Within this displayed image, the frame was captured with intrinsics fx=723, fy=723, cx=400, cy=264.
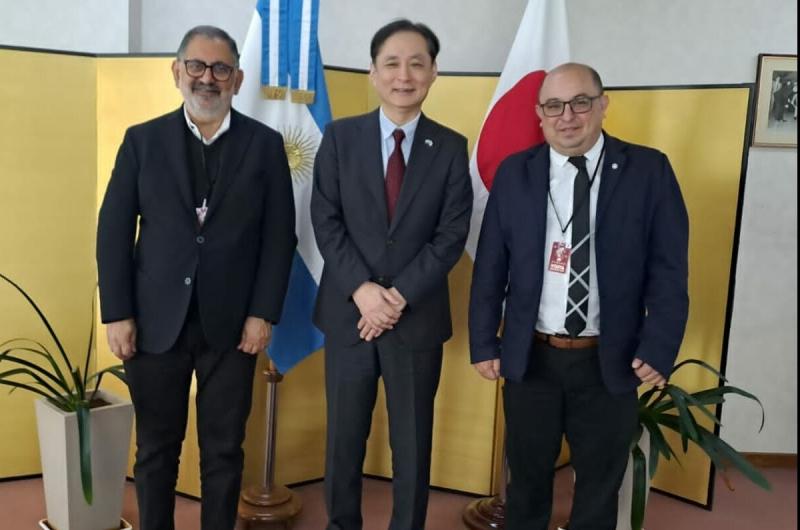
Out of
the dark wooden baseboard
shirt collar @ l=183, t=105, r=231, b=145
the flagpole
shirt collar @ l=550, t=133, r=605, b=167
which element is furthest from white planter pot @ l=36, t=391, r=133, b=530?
the dark wooden baseboard

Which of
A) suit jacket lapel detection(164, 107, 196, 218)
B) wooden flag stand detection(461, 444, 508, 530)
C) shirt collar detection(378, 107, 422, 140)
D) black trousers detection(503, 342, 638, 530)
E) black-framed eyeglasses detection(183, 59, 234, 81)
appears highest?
black-framed eyeglasses detection(183, 59, 234, 81)

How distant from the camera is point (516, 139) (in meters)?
2.66

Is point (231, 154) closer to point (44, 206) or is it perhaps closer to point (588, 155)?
point (588, 155)

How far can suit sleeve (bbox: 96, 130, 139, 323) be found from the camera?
207cm

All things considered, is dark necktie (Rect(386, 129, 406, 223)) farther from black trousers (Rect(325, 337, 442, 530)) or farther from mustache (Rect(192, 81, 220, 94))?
mustache (Rect(192, 81, 220, 94))

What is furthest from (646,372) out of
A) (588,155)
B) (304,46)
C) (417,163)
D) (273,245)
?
(304,46)

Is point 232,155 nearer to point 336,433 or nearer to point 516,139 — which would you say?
point 336,433

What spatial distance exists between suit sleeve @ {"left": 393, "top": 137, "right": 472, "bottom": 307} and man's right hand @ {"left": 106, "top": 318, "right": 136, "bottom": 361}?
30.7 inches

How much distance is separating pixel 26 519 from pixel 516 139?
232cm

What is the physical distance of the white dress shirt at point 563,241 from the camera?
2.05 meters

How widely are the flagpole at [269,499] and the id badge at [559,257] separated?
119 centimetres

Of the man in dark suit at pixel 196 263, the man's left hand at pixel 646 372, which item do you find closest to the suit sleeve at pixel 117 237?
the man in dark suit at pixel 196 263

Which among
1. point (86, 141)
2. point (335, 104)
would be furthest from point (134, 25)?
point (335, 104)

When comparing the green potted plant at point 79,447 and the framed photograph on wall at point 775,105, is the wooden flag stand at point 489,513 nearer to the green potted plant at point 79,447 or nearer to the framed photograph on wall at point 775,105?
the green potted plant at point 79,447
